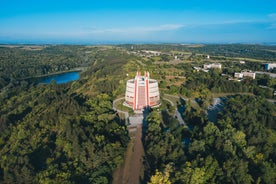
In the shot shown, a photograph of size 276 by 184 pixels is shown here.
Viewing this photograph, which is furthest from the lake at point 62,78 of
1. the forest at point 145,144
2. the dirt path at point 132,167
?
the dirt path at point 132,167

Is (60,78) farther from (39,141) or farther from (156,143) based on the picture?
(156,143)

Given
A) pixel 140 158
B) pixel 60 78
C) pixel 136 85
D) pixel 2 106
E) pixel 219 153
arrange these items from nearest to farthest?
pixel 219 153 → pixel 140 158 → pixel 136 85 → pixel 2 106 → pixel 60 78

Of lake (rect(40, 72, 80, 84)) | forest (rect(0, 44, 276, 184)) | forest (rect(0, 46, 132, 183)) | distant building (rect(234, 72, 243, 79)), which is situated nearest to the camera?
forest (rect(0, 44, 276, 184))

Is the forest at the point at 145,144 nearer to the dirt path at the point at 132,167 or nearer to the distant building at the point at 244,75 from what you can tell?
the dirt path at the point at 132,167

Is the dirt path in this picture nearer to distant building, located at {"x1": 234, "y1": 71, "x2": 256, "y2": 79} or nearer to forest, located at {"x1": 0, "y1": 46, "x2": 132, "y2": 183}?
forest, located at {"x1": 0, "y1": 46, "x2": 132, "y2": 183}

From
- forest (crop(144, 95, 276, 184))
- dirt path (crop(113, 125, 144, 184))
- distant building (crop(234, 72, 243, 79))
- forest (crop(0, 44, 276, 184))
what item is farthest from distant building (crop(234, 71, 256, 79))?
dirt path (crop(113, 125, 144, 184))

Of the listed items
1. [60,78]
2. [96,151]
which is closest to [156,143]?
[96,151]

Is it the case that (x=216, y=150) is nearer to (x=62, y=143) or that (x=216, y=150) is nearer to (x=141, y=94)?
(x=62, y=143)
